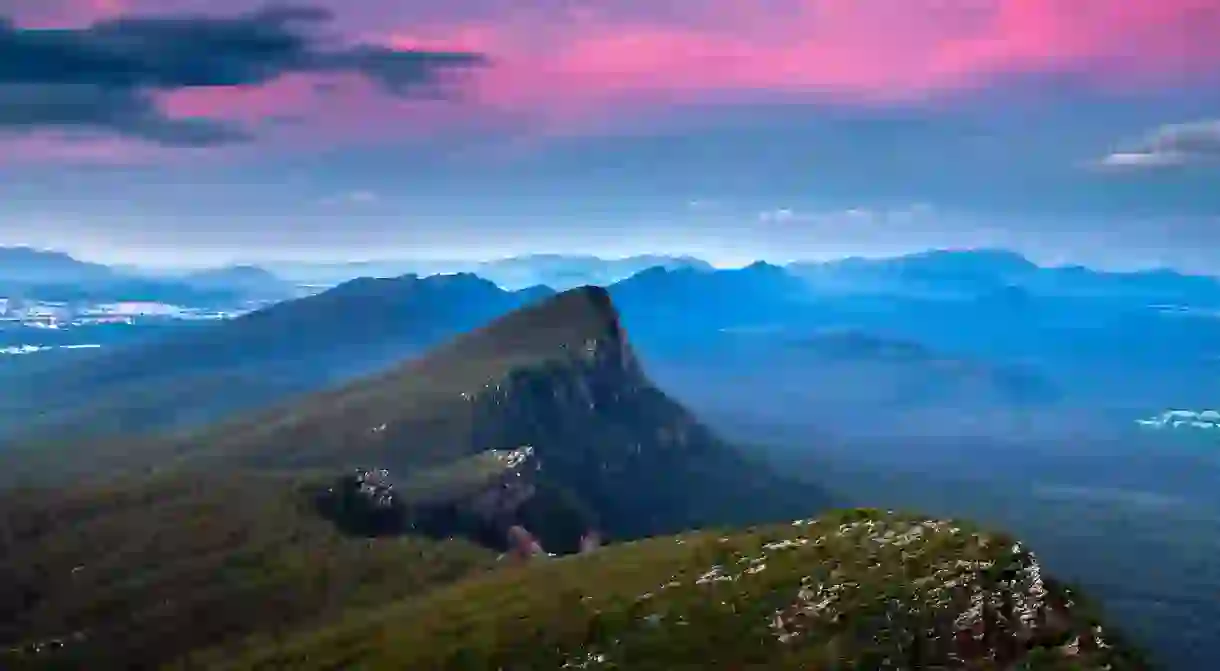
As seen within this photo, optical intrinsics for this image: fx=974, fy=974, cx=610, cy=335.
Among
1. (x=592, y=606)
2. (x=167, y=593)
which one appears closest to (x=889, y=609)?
(x=592, y=606)

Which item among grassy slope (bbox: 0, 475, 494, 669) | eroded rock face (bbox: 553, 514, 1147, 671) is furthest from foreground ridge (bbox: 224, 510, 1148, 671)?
grassy slope (bbox: 0, 475, 494, 669)

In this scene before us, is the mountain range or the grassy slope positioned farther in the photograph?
the grassy slope

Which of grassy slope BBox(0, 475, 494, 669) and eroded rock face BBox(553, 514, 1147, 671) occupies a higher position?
eroded rock face BBox(553, 514, 1147, 671)

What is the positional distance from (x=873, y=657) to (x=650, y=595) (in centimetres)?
3135

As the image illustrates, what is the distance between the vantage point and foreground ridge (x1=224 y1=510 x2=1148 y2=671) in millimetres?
88188

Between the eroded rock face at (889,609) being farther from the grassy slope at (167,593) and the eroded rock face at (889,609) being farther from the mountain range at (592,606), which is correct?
the grassy slope at (167,593)

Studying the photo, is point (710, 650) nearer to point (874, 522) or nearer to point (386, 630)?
point (874, 522)

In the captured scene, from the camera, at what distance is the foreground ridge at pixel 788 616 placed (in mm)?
88188

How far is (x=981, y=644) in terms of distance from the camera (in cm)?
8769

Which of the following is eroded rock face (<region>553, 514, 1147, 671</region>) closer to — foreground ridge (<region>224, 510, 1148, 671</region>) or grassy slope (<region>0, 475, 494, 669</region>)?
foreground ridge (<region>224, 510, 1148, 671</region>)

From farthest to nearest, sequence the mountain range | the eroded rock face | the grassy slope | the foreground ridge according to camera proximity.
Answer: the grassy slope, the mountain range, the foreground ridge, the eroded rock face

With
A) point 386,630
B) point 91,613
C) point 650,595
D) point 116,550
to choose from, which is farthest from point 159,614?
point 650,595

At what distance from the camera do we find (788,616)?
317ft

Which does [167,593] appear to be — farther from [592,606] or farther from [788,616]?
[788,616]
